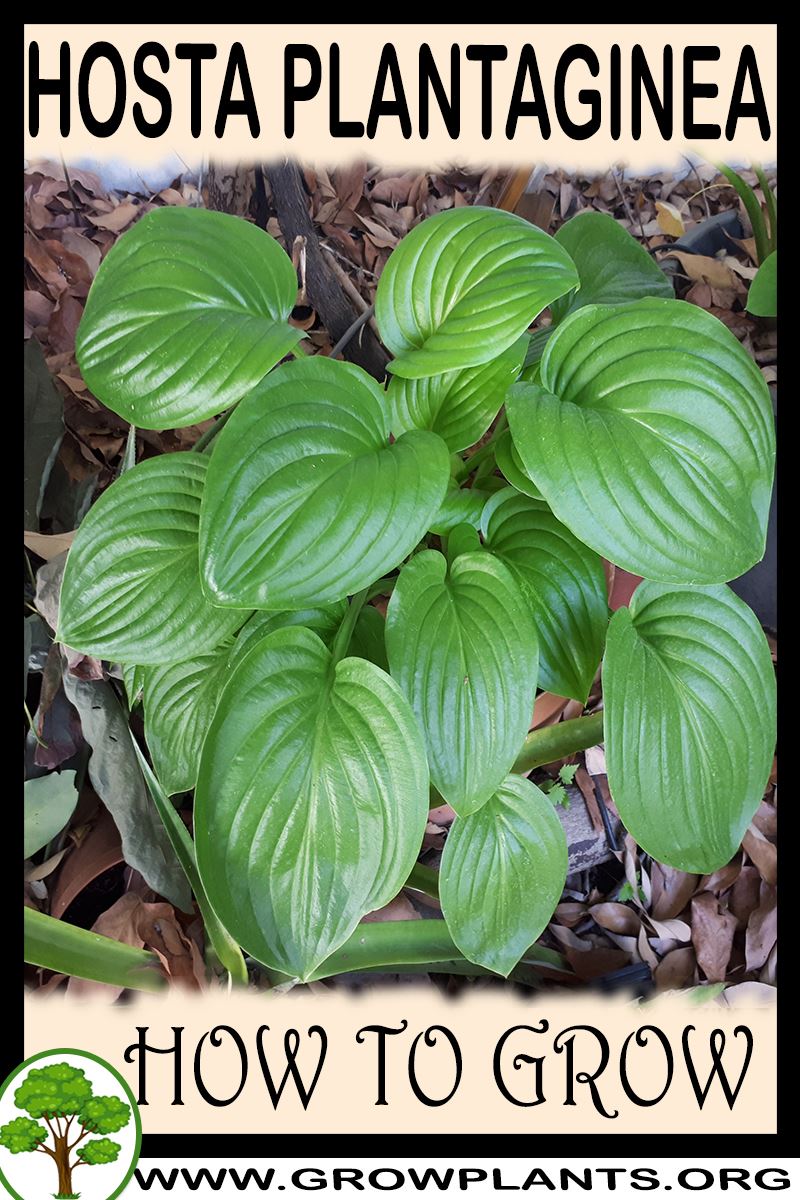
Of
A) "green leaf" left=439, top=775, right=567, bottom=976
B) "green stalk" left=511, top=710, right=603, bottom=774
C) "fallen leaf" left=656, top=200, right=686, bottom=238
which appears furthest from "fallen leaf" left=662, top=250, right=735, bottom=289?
"green leaf" left=439, top=775, right=567, bottom=976

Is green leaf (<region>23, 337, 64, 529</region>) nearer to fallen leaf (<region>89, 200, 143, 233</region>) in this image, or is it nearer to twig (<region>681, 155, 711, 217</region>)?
fallen leaf (<region>89, 200, 143, 233</region>)

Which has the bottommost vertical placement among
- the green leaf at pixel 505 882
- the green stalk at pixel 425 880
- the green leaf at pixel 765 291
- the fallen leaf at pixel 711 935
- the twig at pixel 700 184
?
the fallen leaf at pixel 711 935

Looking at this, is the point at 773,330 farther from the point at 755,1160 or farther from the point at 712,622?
the point at 755,1160

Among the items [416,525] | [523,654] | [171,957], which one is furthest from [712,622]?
[171,957]

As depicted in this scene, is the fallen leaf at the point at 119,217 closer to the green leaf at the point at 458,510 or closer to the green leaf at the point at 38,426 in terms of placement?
the green leaf at the point at 38,426

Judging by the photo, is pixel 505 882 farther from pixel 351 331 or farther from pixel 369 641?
pixel 351 331

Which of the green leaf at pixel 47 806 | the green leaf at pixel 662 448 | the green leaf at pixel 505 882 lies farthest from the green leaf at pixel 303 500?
the green leaf at pixel 47 806
